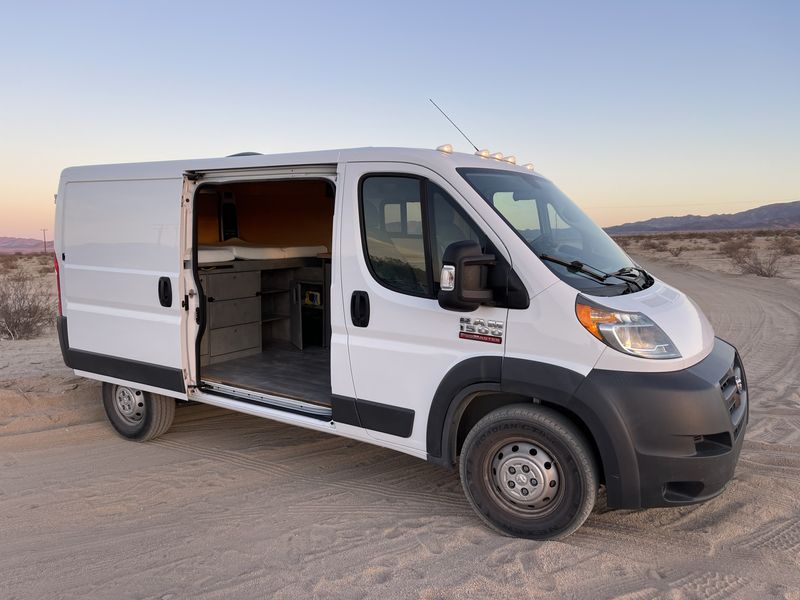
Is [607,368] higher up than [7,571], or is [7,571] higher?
[607,368]

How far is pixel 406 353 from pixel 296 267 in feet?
11.6

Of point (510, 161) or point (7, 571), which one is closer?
point (7, 571)

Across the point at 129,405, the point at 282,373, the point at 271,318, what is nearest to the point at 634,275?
the point at 282,373

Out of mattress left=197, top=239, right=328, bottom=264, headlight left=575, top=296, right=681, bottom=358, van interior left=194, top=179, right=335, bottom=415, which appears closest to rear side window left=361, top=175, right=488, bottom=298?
headlight left=575, top=296, right=681, bottom=358

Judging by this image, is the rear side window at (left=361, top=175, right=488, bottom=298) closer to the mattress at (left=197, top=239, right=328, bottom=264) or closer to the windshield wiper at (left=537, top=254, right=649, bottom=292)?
the windshield wiper at (left=537, top=254, right=649, bottom=292)

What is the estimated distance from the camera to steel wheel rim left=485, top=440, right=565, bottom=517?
382 cm

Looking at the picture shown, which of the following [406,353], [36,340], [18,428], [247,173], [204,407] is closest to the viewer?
[406,353]

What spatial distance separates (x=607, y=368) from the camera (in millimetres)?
3590

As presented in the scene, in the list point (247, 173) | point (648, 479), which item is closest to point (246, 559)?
point (648, 479)

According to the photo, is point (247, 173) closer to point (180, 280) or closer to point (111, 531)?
point (180, 280)

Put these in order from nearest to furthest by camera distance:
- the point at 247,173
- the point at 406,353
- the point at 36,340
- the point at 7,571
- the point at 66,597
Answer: the point at 66,597 < the point at 7,571 < the point at 406,353 < the point at 247,173 < the point at 36,340

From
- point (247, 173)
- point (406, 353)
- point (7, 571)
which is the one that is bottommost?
point (7, 571)

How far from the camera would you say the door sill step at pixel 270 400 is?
484 centimetres

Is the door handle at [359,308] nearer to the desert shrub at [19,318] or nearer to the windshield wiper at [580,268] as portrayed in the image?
the windshield wiper at [580,268]
